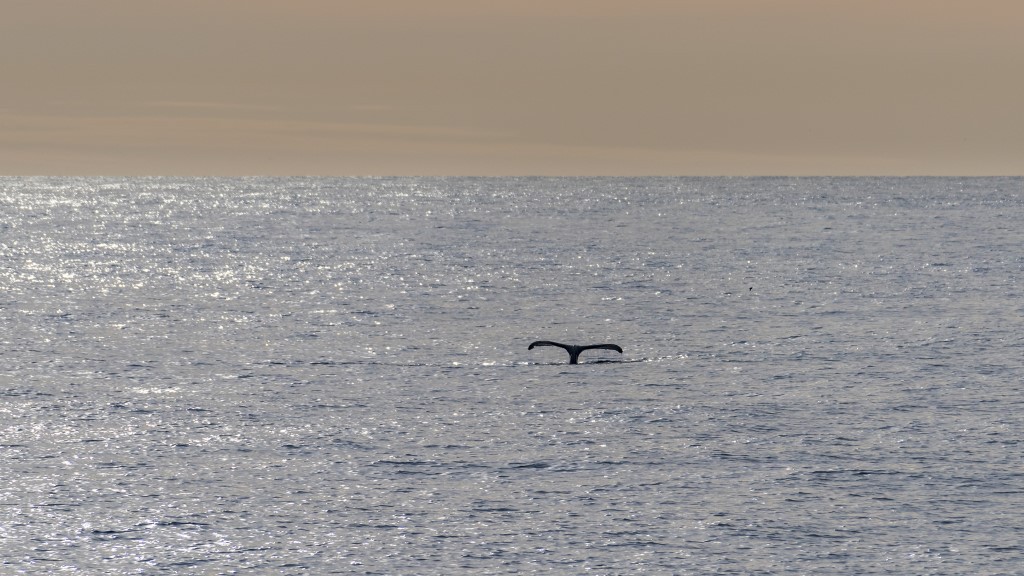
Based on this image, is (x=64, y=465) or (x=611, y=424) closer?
(x=64, y=465)

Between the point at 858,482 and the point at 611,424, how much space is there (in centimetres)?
1147

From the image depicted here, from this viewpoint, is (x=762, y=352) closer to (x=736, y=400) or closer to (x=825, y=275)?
(x=736, y=400)

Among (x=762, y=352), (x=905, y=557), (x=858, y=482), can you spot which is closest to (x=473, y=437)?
(x=858, y=482)

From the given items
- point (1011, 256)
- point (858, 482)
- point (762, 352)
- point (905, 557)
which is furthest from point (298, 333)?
point (1011, 256)

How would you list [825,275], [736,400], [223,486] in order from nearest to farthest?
[223,486] → [736,400] → [825,275]

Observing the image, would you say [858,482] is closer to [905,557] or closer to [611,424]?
[905,557]

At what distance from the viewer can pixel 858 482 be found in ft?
125

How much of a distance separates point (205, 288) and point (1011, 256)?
93734 millimetres

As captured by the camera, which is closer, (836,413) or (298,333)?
(836,413)

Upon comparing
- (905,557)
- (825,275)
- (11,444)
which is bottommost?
(905,557)

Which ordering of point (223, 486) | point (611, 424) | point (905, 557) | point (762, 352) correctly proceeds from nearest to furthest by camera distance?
point (905, 557), point (223, 486), point (611, 424), point (762, 352)

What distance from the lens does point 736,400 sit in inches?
2079

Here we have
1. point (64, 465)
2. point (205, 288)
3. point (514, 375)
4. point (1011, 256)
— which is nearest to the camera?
point (64, 465)

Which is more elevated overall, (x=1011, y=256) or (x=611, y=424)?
(x=1011, y=256)
